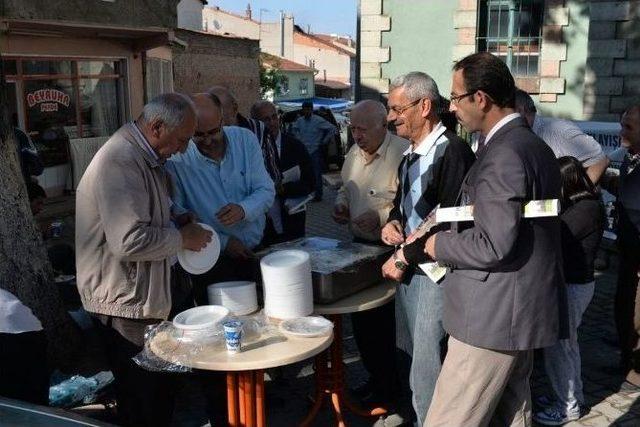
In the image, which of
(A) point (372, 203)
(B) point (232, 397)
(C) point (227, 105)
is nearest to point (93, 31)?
(C) point (227, 105)

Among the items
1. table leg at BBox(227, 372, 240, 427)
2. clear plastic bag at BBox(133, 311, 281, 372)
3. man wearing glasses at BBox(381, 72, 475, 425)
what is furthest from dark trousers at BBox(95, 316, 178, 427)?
man wearing glasses at BBox(381, 72, 475, 425)

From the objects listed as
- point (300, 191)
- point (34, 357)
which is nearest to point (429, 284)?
point (34, 357)

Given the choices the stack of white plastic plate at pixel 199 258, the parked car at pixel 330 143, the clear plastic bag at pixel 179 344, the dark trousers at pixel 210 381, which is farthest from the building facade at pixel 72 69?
the clear plastic bag at pixel 179 344

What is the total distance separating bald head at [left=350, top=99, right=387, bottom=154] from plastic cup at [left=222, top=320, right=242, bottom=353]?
4.97ft

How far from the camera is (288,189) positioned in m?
5.07

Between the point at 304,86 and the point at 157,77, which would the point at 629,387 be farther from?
the point at 304,86

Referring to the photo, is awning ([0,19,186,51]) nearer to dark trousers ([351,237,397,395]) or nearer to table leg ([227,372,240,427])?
dark trousers ([351,237,397,395])

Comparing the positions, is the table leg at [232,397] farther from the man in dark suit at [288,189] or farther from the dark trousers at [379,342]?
the man in dark suit at [288,189]

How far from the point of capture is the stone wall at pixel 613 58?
925 cm

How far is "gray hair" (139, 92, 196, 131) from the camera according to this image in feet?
9.21

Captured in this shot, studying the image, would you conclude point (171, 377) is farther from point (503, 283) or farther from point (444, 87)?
point (444, 87)

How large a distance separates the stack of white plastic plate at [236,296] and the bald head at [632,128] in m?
2.64

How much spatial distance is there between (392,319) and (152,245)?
1.77 m

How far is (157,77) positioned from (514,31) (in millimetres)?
8483
